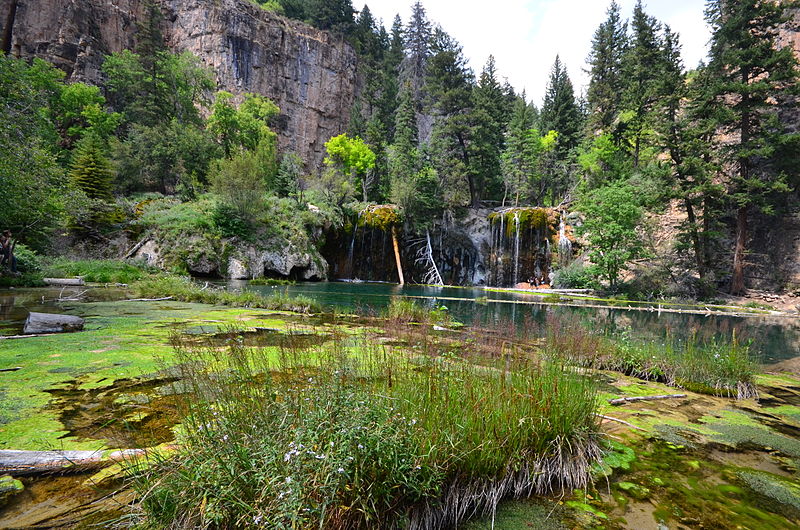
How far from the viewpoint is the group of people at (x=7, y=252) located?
11.7 meters

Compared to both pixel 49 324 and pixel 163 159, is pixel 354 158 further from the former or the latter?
pixel 49 324

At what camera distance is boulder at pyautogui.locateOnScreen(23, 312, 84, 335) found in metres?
5.38

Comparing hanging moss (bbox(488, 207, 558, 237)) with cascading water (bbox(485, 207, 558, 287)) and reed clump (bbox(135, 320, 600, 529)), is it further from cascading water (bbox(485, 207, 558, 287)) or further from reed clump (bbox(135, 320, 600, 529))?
reed clump (bbox(135, 320, 600, 529))

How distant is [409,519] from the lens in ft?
6.01

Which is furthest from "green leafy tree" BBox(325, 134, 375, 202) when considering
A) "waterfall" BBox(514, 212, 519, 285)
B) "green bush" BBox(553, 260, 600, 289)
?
"green bush" BBox(553, 260, 600, 289)

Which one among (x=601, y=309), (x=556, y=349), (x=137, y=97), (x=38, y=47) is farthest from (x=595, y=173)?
(x=38, y=47)

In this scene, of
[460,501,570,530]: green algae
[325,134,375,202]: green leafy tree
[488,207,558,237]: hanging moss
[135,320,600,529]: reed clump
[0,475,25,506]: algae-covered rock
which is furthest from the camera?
[325,134,375,202]: green leafy tree

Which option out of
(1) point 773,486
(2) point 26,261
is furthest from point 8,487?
(2) point 26,261

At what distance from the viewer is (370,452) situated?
1.75 meters

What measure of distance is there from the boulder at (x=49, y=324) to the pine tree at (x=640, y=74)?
30.3 meters

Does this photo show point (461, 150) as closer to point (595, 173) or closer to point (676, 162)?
point (595, 173)

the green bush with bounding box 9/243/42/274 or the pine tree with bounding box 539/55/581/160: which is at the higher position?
the pine tree with bounding box 539/55/581/160

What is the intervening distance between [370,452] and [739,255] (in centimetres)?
2541

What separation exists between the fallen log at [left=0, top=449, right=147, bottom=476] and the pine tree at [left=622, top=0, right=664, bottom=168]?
3034cm
